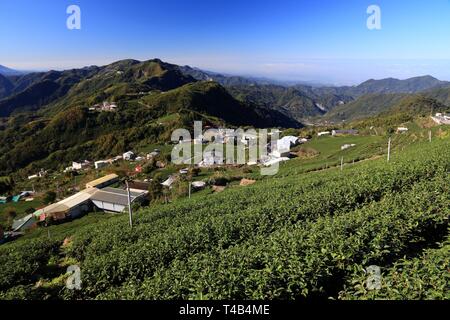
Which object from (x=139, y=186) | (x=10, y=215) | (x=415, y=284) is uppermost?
(x=415, y=284)

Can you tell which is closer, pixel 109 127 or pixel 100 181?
pixel 100 181

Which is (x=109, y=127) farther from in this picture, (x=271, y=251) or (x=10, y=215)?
(x=271, y=251)

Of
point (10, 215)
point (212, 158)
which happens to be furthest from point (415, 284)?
point (212, 158)

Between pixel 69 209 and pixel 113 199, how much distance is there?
6230 mm

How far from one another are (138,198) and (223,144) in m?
42.2

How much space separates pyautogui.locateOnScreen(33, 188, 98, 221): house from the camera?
4231 cm

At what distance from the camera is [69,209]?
4431 cm

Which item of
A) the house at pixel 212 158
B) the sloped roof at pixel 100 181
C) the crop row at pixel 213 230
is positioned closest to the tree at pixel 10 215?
the sloped roof at pixel 100 181

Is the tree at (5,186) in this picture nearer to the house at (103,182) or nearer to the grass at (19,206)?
the grass at (19,206)

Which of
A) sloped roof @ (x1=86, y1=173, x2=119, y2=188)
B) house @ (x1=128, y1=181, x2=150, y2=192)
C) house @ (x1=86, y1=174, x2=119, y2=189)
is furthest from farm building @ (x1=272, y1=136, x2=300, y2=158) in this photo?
sloped roof @ (x1=86, y1=173, x2=119, y2=188)

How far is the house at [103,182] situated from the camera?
59.1 metres

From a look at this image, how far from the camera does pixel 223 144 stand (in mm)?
83000

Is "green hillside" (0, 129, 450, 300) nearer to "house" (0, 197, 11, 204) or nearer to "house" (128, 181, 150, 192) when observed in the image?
"house" (128, 181, 150, 192)
